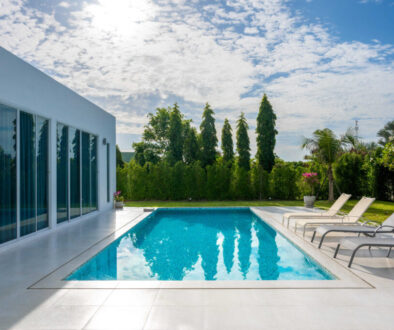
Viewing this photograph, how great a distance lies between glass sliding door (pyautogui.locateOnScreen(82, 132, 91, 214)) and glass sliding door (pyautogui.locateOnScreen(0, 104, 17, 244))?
13.5 feet

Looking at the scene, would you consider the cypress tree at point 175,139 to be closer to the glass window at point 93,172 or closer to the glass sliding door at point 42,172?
the glass window at point 93,172

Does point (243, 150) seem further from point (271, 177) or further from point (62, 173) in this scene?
point (62, 173)

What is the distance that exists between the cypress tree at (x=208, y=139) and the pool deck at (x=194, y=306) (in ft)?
52.0

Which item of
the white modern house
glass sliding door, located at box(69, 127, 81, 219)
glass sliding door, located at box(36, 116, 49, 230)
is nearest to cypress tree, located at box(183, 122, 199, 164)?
the white modern house

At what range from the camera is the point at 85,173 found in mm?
11117

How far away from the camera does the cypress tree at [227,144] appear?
813 inches

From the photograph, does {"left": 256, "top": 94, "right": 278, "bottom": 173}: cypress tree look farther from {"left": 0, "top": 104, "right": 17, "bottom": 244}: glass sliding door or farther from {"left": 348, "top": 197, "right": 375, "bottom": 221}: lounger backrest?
{"left": 0, "top": 104, "right": 17, "bottom": 244}: glass sliding door

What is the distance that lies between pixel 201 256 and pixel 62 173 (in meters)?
4.89

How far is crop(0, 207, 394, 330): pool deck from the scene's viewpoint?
327 cm

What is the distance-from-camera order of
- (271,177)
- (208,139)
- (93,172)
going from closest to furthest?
(93,172) → (271,177) → (208,139)

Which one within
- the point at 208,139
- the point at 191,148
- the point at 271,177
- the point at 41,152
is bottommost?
the point at 271,177

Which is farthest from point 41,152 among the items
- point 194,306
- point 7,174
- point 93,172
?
point 194,306

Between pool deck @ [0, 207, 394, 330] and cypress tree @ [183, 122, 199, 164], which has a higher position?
cypress tree @ [183, 122, 199, 164]

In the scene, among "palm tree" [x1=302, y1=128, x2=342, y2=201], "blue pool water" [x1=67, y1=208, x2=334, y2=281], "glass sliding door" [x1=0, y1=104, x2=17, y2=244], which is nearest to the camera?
"blue pool water" [x1=67, y1=208, x2=334, y2=281]
